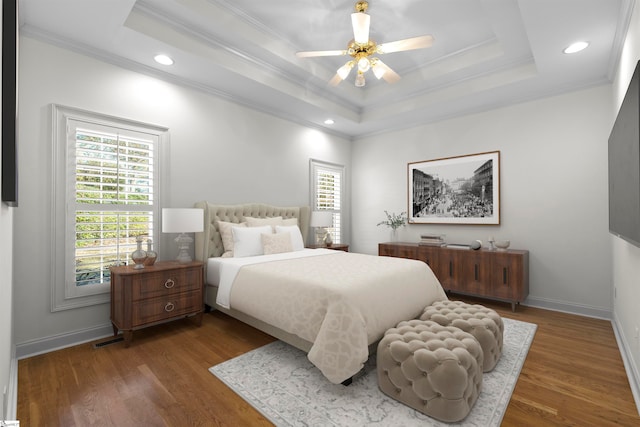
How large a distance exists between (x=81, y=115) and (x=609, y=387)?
4923 millimetres

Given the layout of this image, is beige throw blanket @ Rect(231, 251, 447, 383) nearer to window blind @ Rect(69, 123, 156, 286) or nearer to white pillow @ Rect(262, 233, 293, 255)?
white pillow @ Rect(262, 233, 293, 255)

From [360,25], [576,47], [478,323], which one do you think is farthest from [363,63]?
[478,323]

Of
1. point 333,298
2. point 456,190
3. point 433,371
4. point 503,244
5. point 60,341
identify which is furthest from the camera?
point 456,190

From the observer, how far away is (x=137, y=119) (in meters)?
3.31

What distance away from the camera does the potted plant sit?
5359mm

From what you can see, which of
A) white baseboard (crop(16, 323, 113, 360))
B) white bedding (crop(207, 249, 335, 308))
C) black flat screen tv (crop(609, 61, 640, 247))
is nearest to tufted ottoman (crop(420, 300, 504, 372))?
black flat screen tv (crop(609, 61, 640, 247))

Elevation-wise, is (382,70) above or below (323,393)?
above

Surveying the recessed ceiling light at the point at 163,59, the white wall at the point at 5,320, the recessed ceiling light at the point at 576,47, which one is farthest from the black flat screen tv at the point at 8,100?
the recessed ceiling light at the point at 576,47

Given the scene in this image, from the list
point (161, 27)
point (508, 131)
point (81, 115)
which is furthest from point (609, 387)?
point (81, 115)

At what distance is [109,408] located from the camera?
1.94 metres

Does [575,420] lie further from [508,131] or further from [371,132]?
[371,132]

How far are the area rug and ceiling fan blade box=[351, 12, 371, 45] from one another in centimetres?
286

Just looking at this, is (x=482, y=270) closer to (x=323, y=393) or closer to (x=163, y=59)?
(x=323, y=393)

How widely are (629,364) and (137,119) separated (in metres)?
4.97
